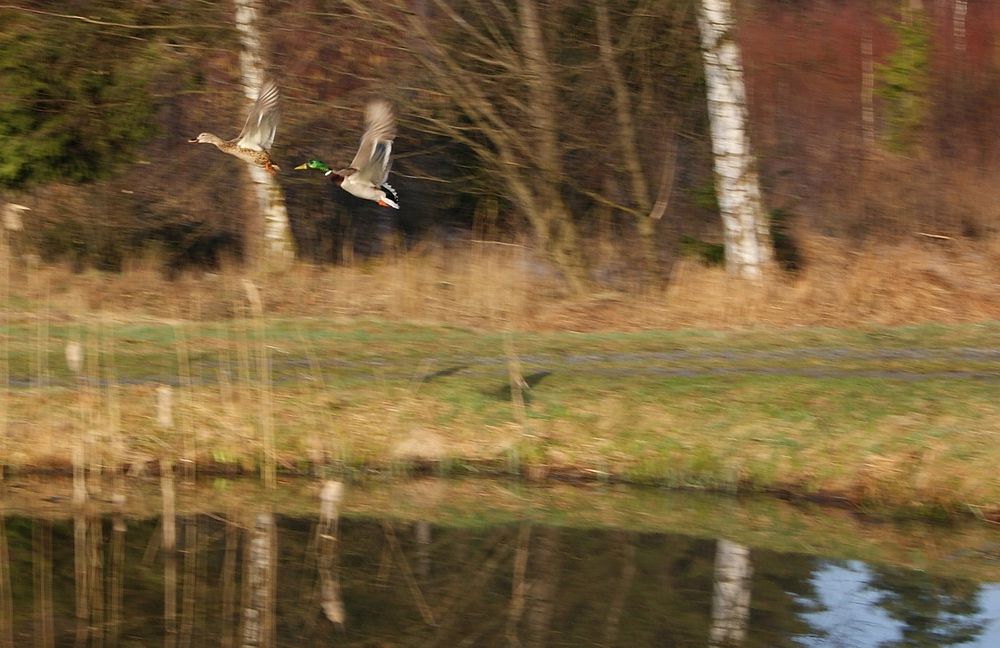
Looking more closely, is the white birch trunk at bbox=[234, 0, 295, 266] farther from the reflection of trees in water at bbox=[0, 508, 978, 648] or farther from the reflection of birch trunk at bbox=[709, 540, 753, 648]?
the reflection of birch trunk at bbox=[709, 540, 753, 648]

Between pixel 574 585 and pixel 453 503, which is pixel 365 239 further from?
pixel 574 585

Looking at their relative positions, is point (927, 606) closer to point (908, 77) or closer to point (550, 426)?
point (550, 426)

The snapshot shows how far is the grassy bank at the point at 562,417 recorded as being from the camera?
11242 millimetres

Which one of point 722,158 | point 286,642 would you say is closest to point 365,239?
point 722,158

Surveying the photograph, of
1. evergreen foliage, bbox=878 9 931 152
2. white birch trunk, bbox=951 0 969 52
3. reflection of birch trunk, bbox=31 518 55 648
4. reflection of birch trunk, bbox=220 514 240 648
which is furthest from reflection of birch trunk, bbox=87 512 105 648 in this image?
white birch trunk, bbox=951 0 969 52

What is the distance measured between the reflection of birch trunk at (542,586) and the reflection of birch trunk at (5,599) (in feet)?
10.0

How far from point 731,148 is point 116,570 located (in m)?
10.1

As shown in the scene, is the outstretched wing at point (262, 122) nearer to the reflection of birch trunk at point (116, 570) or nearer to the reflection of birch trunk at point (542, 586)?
the reflection of birch trunk at point (116, 570)

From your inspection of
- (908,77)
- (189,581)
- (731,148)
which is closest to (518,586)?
(189,581)

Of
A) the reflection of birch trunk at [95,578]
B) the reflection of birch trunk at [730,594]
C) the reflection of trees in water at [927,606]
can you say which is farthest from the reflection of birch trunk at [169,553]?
the reflection of trees in water at [927,606]

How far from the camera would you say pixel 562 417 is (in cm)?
1209

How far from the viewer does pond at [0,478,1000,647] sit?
8500 millimetres

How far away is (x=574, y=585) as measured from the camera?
9359 mm

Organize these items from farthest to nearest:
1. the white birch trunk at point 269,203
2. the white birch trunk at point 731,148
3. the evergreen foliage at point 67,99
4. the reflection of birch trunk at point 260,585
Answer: the white birch trunk at point 269,203 < the evergreen foliage at point 67,99 < the white birch trunk at point 731,148 < the reflection of birch trunk at point 260,585
